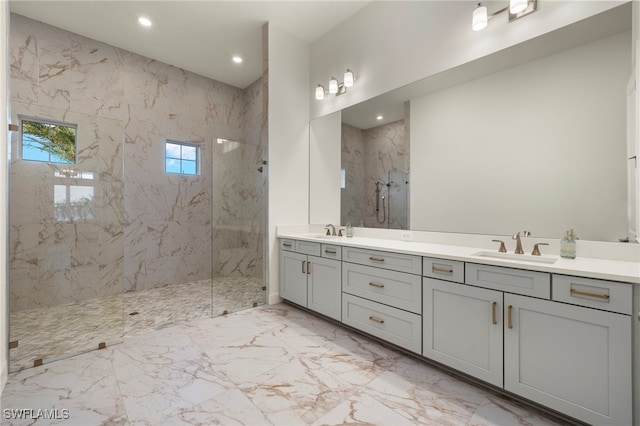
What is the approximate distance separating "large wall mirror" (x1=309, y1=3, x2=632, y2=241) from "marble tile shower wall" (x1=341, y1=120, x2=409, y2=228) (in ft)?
0.04

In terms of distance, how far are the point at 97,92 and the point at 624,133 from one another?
508 cm

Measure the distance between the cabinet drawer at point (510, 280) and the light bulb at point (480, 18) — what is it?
5.77 feet

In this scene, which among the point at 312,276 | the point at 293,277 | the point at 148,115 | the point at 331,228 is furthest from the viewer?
the point at 148,115

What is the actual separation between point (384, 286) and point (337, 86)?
2311 mm

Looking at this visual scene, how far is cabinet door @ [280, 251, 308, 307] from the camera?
9.76 ft

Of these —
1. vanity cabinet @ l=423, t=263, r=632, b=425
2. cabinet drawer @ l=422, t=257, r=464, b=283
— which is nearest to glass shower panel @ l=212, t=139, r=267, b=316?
cabinet drawer @ l=422, t=257, r=464, b=283

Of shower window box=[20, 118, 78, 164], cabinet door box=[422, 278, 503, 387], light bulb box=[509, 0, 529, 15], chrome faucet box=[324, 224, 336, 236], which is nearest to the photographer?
cabinet door box=[422, 278, 503, 387]

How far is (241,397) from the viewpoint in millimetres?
1642

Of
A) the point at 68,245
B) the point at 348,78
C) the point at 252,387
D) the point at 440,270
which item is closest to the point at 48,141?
the point at 68,245

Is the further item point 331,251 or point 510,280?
point 331,251

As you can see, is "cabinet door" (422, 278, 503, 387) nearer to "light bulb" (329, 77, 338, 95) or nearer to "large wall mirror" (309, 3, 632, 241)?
"large wall mirror" (309, 3, 632, 241)

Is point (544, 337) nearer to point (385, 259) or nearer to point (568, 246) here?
point (568, 246)

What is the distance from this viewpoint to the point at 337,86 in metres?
3.22

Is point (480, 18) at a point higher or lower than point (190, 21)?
lower
